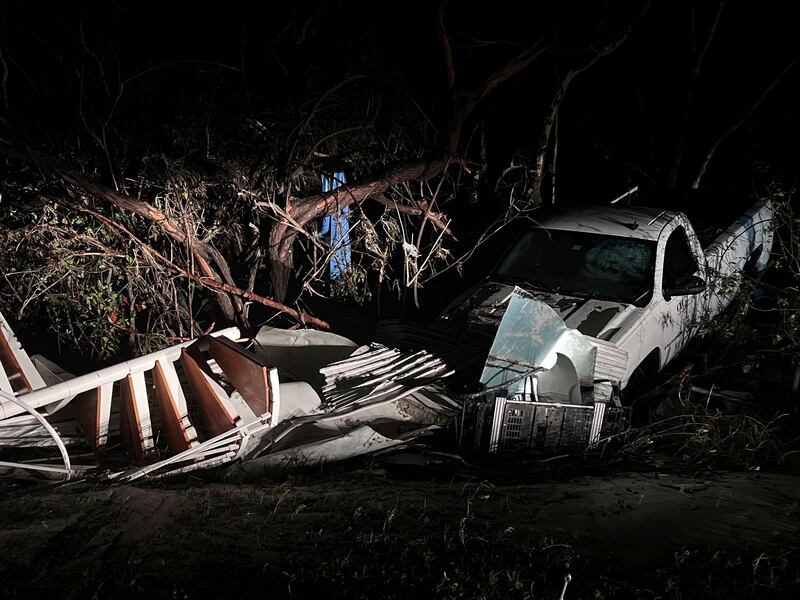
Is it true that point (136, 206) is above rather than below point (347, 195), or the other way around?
below

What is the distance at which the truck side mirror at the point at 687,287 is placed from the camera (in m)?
5.91

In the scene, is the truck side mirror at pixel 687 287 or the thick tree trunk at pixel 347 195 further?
the thick tree trunk at pixel 347 195

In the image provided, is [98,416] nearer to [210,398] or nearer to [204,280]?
[210,398]

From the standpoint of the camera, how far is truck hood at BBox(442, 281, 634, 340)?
218 inches

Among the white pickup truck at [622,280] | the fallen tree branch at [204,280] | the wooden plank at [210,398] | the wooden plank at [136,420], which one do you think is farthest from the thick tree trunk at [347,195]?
the wooden plank at [136,420]

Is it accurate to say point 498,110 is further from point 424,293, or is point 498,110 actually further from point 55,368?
point 55,368

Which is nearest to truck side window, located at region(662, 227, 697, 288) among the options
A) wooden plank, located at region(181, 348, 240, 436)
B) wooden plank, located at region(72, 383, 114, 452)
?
wooden plank, located at region(181, 348, 240, 436)

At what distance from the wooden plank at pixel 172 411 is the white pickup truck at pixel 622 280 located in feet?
7.92

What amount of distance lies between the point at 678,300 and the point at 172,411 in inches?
185

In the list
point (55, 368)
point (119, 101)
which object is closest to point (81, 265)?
point (55, 368)

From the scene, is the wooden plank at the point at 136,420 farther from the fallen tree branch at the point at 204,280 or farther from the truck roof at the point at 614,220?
the truck roof at the point at 614,220

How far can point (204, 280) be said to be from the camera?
6.87 meters

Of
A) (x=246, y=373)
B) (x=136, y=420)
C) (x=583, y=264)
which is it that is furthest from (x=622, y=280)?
(x=136, y=420)

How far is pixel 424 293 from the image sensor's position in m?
9.19
